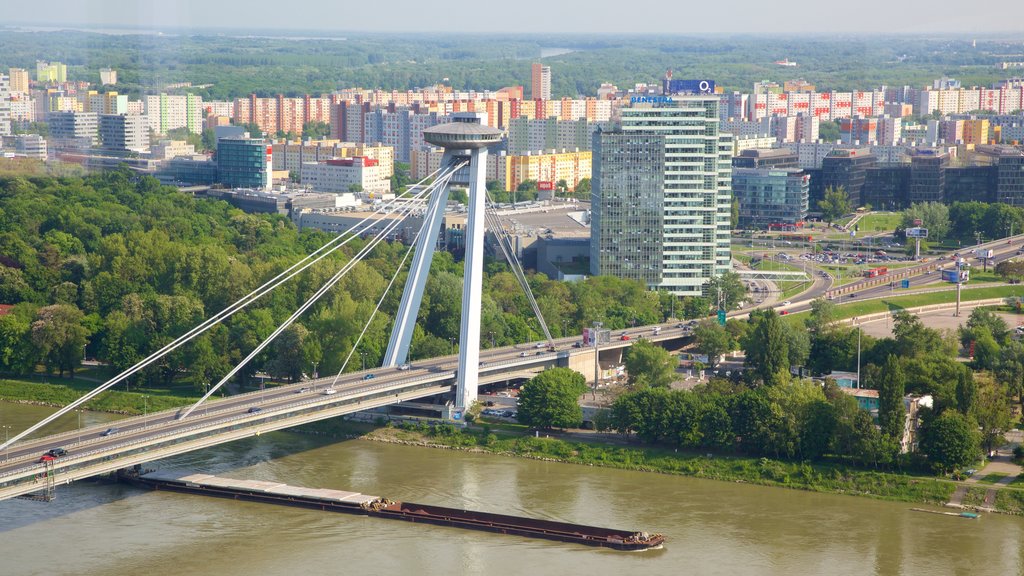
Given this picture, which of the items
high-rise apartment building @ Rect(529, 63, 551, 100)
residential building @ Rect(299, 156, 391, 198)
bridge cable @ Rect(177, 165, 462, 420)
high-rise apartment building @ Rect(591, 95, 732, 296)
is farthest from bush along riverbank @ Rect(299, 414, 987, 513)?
high-rise apartment building @ Rect(529, 63, 551, 100)

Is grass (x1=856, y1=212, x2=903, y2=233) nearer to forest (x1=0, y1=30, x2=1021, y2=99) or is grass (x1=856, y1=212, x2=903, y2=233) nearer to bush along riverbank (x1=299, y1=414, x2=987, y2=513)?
bush along riverbank (x1=299, y1=414, x2=987, y2=513)

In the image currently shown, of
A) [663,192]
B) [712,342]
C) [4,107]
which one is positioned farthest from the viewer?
[4,107]

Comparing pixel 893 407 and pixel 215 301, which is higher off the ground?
pixel 893 407

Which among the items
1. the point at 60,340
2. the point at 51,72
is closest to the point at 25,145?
the point at 51,72

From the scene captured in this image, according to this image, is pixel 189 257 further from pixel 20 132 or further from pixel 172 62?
pixel 172 62

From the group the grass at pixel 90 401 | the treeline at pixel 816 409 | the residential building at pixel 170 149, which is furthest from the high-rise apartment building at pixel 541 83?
the treeline at pixel 816 409

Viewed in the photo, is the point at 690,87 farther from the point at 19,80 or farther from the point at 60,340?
the point at 19,80
